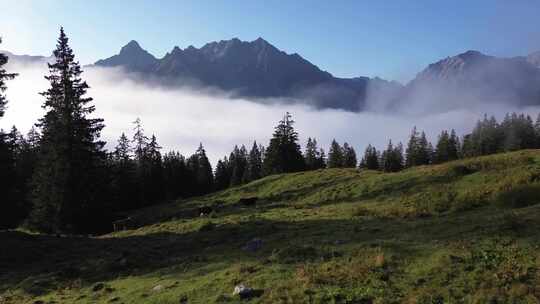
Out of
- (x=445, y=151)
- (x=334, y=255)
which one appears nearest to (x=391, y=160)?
(x=445, y=151)

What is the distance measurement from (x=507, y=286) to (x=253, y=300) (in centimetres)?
720

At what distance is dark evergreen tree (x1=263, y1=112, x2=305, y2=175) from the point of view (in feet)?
355

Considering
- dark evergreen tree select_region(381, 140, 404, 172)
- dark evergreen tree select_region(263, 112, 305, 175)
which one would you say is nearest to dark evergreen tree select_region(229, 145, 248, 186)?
dark evergreen tree select_region(263, 112, 305, 175)

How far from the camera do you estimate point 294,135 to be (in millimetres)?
109062

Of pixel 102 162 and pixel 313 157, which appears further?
pixel 313 157

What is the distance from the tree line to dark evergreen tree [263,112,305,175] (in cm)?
22

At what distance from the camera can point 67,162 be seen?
4562cm

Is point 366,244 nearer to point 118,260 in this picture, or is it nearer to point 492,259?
point 492,259

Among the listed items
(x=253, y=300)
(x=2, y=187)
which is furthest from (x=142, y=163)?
(x=253, y=300)

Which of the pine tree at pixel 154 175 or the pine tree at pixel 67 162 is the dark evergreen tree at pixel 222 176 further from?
the pine tree at pixel 67 162

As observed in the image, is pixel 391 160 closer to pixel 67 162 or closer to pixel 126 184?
pixel 126 184

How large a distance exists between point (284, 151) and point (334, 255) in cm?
9073

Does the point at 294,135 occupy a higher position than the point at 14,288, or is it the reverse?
the point at 294,135

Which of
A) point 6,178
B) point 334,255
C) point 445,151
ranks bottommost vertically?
point 334,255
